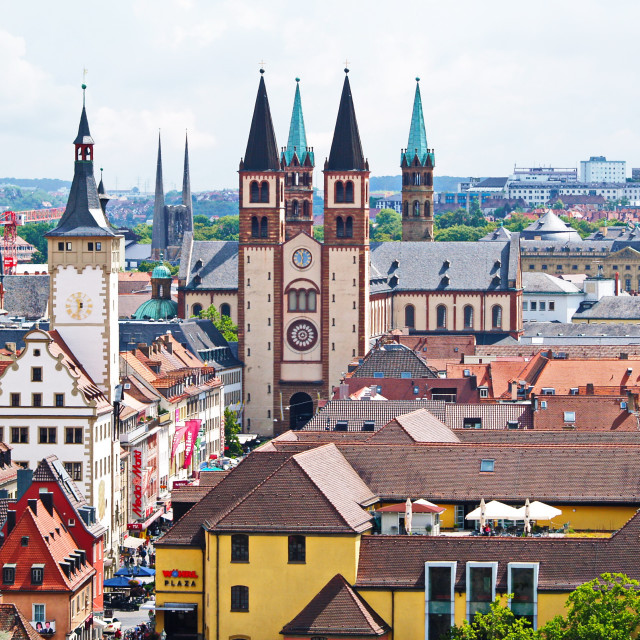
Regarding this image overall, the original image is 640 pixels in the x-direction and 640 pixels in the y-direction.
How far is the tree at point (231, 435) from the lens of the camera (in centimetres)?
17375

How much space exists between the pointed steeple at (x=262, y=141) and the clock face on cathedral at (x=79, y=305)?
3019 inches

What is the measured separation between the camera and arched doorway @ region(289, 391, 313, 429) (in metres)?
194

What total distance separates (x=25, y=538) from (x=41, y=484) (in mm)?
5646

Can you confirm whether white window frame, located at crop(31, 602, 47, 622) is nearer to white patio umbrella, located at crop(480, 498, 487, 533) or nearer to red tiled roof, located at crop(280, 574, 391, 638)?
red tiled roof, located at crop(280, 574, 391, 638)

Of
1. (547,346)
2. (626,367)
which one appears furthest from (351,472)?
(547,346)

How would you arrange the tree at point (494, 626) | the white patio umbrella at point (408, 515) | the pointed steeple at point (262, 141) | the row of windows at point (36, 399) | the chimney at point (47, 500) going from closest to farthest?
the tree at point (494, 626) → the white patio umbrella at point (408, 515) → the chimney at point (47, 500) → the row of windows at point (36, 399) → the pointed steeple at point (262, 141)

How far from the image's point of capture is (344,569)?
78.4 meters

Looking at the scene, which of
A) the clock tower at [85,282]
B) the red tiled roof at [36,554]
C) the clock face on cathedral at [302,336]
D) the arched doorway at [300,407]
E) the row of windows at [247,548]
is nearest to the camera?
the row of windows at [247,548]

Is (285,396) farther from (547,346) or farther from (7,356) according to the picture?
(7,356)

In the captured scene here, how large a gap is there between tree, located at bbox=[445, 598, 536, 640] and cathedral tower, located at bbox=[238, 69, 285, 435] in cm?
Answer: 11950

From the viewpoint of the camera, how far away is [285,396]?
19450cm

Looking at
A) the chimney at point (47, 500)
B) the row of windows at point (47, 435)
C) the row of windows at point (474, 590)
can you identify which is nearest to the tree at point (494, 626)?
the row of windows at point (474, 590)

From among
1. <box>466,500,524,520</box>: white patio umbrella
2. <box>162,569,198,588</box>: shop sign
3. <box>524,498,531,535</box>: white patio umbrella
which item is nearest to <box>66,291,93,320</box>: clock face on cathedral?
<box>162,569,198,588</box>: shop sign

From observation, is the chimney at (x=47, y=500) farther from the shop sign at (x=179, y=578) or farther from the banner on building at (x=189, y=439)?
the banner on building at (x=189, y=439)
